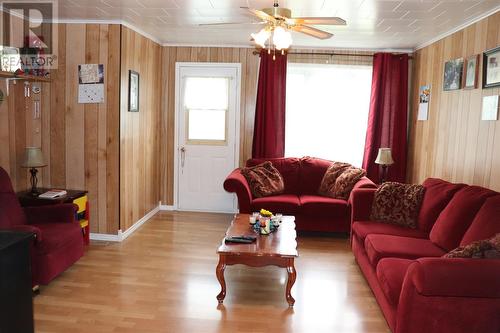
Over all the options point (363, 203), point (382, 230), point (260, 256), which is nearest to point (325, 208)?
point (363, 203)

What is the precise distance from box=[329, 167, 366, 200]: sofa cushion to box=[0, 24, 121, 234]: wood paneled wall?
2668 mm

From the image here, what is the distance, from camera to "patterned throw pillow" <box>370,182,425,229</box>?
404cm

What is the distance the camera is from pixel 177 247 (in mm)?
4738

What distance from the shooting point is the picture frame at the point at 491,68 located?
363 centimetres

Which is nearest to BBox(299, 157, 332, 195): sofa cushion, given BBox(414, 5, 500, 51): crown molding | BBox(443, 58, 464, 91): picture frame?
BBox(443, 58, 464, 91): picture frame

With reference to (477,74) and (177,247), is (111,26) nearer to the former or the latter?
(177,247)

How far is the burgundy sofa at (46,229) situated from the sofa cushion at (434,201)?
10.4 feet

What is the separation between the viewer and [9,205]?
367cm

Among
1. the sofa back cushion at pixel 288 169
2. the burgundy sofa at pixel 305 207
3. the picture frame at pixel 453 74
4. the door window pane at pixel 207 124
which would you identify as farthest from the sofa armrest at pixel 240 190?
the picture frame at pixel 453 74

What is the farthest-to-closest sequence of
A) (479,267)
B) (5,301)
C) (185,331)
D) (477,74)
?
(477,74) < (185,331) < (479,267) < (5,301)

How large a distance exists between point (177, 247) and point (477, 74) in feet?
11.5

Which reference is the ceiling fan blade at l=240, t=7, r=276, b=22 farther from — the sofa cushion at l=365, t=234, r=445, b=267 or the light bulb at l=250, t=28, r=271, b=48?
the sofa cushion at l=365, t=234, r=445, b=267

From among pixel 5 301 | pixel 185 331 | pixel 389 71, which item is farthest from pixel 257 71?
pixel 5 301

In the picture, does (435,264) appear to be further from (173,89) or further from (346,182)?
(173,89)
